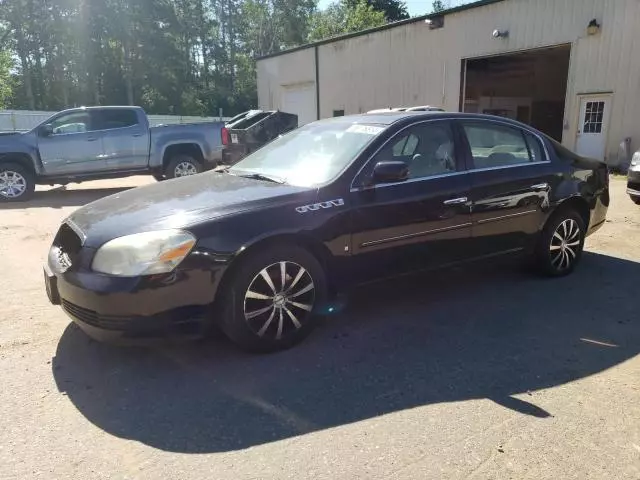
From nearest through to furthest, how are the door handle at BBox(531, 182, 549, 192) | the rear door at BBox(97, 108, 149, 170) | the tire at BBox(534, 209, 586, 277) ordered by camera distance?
the door handle at BBox(531, 182, 549, 192) < the tire at BBox(534, 209, 586, 277) < the rear door at BBox(97, 108, 149, 170)

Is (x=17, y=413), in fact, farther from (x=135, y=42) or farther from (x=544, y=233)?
(x=135, y=42)

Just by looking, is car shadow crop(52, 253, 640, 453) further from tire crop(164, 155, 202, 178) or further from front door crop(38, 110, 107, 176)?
tire crop(164, 155, 202, 178)

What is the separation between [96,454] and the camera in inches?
98.7

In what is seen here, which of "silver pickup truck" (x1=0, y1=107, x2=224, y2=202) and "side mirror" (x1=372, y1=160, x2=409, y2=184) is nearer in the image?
"side mirror" (x1=372, y1=160, x2=409, y2=184)

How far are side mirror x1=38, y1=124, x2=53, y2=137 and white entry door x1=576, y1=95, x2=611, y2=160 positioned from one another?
13.6m

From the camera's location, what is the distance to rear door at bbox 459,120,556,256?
4410 millimetres

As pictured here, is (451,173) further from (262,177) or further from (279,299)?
(279,299)

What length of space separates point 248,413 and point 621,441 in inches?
76.5

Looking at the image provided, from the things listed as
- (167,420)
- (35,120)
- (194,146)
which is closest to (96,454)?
(167,420)

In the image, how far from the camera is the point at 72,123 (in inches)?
423

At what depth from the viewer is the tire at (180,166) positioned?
11508 mm

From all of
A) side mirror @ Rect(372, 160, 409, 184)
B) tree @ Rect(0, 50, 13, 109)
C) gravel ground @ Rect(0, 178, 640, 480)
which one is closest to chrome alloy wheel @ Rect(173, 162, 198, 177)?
gravel ground @ Rect(0, 178, 640, 480)

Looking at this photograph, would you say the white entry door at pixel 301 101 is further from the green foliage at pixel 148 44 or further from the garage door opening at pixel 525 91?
the green foliage at pixel 148 44

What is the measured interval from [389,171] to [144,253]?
1.77m
